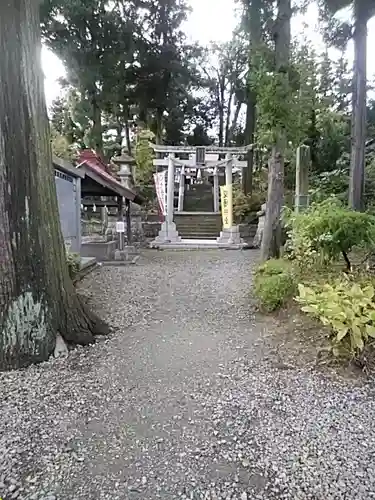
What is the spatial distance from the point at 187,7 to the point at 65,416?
670 inches

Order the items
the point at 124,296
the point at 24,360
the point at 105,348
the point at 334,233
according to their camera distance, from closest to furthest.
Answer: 1. the point at 24,360
2. the point at 105,348
3. the point at 334,233
4. the point at 124,296

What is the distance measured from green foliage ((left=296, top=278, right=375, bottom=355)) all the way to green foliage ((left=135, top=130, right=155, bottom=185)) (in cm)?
1586

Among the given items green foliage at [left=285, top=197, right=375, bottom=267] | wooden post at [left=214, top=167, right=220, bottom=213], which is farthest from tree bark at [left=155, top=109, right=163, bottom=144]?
green foliage at [left=285, top=197, right=375, bottom=267]

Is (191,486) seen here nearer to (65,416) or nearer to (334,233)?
(65,416)

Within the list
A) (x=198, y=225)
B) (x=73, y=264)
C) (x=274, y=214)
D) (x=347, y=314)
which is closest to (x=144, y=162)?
(x=198, y=225)

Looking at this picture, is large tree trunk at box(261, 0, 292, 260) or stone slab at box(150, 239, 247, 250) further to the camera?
stone slab at box(150, 239, 247, 250)

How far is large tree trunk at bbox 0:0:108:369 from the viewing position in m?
2.96

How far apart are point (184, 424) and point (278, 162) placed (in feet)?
17.5

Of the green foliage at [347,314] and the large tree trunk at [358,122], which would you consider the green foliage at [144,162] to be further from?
the green foliage at [347,314]

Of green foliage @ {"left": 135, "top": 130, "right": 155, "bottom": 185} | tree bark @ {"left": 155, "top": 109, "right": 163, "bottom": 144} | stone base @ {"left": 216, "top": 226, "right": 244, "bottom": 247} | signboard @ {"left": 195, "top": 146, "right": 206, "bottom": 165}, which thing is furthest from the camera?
green foliage @ {"left": 135, "top": 130, "right": 155, "bottom": 185}

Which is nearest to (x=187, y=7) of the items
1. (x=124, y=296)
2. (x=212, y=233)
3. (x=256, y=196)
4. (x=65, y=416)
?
(x=256, y=196)

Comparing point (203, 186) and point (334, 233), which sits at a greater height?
point (203, 186)

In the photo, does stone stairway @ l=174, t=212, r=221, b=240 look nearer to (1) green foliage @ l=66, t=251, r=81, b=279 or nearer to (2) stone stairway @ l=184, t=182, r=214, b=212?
(2) stone stairway @ l=184, t=182, r=214, b=212

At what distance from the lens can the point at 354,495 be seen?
1684mm
